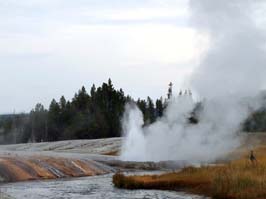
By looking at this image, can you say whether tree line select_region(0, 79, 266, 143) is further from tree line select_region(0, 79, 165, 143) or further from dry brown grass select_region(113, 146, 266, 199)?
dry brown grass select_region(113, 146, 266, 199)

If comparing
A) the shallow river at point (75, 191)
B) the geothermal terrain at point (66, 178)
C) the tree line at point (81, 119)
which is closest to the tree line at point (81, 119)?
the tree line at point (81, 119)

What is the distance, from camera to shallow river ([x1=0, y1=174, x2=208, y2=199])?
32.0 meters

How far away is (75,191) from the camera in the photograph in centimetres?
3478

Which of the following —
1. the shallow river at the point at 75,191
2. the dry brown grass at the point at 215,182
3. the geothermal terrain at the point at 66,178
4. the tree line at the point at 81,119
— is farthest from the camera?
the tree line at the point at 81,119

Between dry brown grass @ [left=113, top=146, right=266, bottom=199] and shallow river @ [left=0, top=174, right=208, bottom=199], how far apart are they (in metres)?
1.27

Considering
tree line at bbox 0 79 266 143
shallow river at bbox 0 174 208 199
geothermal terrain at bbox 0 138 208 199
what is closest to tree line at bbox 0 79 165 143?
tree line at bbox 0 79 266 143

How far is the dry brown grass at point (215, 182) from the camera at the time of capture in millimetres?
29191

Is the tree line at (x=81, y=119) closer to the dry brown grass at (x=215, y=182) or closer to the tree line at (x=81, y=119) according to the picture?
the tree line at (x=81, y=119)

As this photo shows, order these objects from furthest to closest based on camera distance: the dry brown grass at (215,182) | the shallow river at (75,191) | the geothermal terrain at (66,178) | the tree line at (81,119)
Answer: the tree line at (81,119) → the geothermal terrain at (66,178) → the shallow river at (75,191) → the dry brown grass at (215,182)

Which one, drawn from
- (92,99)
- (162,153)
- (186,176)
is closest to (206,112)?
(162,153)

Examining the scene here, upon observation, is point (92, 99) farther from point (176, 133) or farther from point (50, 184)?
point (50, 184)

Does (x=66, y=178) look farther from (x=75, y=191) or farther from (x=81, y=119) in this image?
(x=81, y=119)

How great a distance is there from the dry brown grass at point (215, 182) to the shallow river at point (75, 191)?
127cm

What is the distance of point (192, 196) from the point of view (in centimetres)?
3183
